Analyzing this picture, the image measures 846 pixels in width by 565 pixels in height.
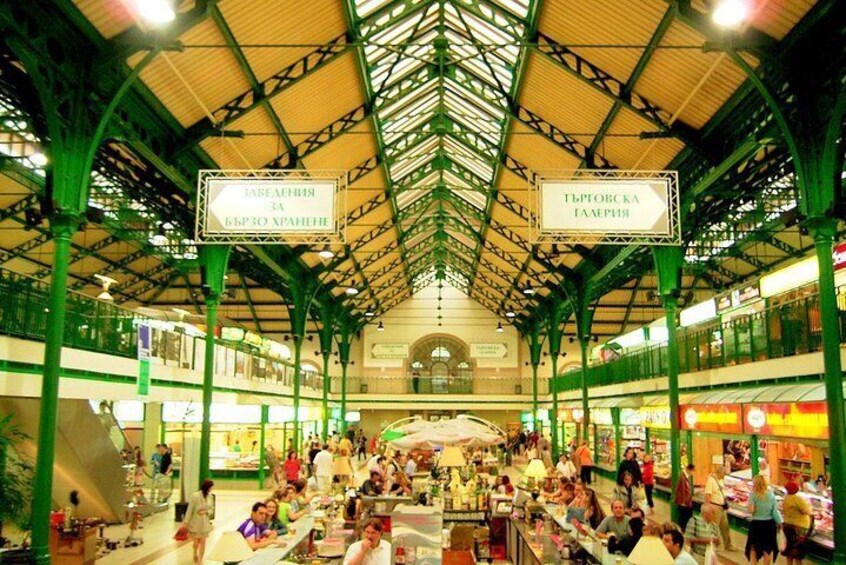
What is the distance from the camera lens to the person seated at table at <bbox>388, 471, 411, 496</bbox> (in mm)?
16734

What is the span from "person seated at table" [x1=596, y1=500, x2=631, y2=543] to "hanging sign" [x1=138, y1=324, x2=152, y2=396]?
999cm

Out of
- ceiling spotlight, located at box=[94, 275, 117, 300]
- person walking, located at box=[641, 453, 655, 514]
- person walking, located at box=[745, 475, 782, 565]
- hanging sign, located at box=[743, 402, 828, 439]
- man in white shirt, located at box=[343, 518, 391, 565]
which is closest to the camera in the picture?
man in white shirt, located at box=[343, 518, 391, 565]

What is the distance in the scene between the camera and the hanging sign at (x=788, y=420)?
40.3ft

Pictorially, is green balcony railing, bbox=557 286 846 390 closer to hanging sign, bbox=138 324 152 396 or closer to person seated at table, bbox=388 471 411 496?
person seated at table, bbox=388 471 411 496

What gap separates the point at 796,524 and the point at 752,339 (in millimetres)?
5079

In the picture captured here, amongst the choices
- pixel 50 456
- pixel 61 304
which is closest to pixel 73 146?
pixel 61 304

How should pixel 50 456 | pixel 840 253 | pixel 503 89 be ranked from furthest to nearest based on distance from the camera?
pixel 503 89
pixel 840 253
pixel 50 456

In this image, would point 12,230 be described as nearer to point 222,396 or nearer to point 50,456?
point 222,396

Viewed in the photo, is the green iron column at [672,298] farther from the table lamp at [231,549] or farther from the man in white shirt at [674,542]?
the table lamp at [231,549]

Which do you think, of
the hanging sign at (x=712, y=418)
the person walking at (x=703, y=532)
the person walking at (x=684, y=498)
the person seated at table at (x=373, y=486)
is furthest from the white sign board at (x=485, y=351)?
the person walking at (x=703, y=532)

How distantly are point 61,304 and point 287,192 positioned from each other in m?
3.56

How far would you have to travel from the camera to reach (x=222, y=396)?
2277 cm

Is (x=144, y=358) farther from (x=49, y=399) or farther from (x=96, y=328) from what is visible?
(x=49, y=399)

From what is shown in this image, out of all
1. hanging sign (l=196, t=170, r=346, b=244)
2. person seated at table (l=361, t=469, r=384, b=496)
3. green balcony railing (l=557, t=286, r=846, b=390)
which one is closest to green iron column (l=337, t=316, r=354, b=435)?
green balcony railing (l=557, t=286, r=846, b=390)
